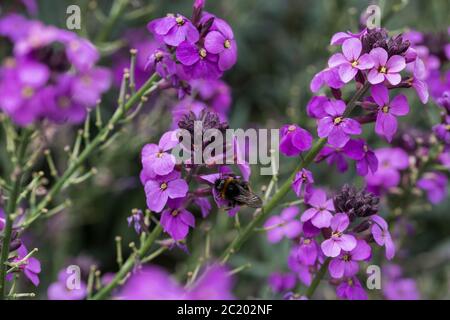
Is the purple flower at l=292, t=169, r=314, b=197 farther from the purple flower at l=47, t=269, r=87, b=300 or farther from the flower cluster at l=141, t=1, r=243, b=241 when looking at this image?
the purple flower at l=47, t=269, r=87, b=300

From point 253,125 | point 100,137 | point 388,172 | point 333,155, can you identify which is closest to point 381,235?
point 333,155

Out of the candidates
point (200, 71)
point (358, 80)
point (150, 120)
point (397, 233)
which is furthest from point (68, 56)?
point (397, 233)

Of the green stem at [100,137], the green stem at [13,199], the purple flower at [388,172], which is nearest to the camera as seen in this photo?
the green stem at [13,199]

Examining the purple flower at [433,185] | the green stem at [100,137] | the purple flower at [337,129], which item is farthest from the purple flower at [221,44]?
the purple flower at [433,185]

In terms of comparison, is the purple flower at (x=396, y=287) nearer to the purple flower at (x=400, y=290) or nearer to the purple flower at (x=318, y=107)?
the purple flower at (x=400, y=290)
